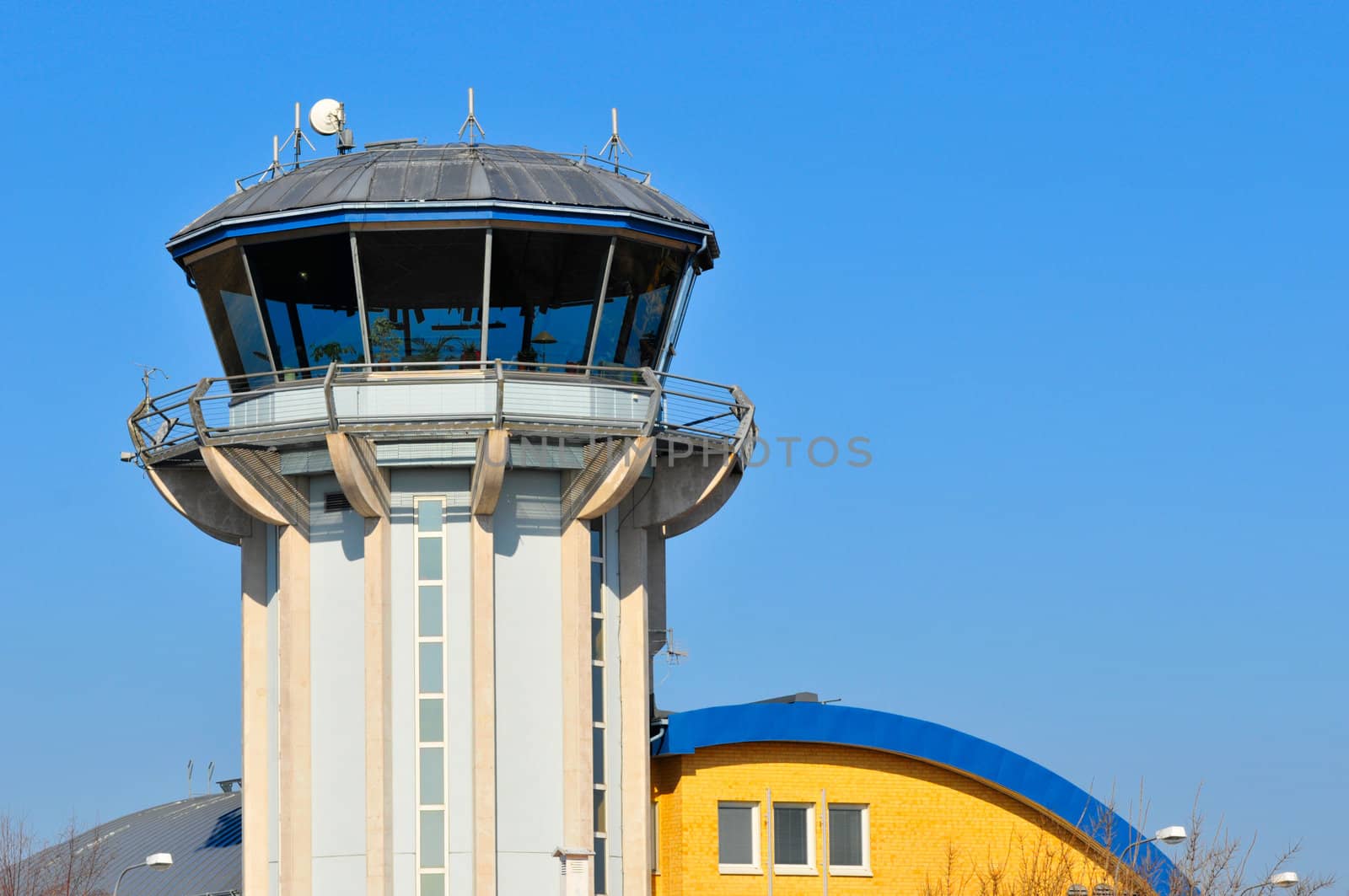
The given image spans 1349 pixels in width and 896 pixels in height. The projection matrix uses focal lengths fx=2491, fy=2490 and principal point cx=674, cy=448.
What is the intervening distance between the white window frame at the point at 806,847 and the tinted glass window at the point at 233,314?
12.4 m

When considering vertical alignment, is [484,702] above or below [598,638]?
below

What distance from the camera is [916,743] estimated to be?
4703 cm

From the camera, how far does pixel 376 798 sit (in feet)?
136

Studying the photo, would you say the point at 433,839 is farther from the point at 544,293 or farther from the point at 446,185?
the point at 446,185

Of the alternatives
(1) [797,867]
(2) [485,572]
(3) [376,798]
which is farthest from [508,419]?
(1) [797,867]

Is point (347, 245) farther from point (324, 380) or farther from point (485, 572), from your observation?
point (485, 572)

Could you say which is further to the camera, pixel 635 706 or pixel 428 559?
pixel 635 706

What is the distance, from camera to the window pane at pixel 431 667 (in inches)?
1665

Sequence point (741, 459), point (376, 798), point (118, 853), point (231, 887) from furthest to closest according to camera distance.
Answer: point (118, 853), point (231, 887), point (741, 459), point (376, 798)

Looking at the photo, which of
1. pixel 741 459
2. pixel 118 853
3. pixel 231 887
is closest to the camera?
pixel 741 459

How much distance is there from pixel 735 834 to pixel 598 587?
5684mm

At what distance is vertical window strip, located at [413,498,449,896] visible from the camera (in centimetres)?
4159

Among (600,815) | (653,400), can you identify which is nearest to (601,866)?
(600,815)

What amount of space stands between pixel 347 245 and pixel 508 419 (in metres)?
4.04
